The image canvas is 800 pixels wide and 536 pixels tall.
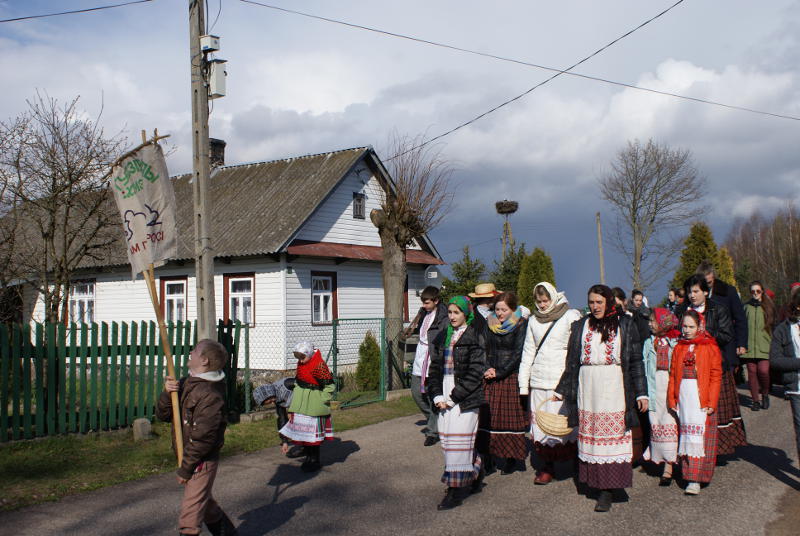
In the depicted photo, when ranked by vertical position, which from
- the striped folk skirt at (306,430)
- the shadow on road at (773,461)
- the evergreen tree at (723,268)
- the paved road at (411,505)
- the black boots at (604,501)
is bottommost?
the shadow on road at (773,461)

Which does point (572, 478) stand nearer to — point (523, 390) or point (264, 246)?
point (523, 390)

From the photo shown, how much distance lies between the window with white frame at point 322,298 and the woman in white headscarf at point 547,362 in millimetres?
12439

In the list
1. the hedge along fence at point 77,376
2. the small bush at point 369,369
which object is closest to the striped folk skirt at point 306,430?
the hedge along fence at point 77,376

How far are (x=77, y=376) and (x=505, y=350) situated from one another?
17.9 feet

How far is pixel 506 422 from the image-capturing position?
716cm

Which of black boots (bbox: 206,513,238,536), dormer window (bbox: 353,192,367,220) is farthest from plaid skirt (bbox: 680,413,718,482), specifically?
Result: dormer window (bbox: 353,192,367,220)

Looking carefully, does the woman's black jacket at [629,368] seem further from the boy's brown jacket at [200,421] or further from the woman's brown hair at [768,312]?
the woman's brown hair at [768,312]

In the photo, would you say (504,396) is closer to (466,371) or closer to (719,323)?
(466,371)

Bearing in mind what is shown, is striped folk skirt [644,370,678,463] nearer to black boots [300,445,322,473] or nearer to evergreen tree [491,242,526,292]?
black boots [300,445,322,473]

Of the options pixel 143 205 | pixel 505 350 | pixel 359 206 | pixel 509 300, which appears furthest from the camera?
pixel 359 206

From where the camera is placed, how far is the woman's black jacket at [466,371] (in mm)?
5984

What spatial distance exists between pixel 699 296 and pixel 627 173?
27095mm

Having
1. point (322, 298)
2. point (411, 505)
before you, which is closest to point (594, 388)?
point (411, 505)

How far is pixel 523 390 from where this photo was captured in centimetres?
686
